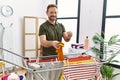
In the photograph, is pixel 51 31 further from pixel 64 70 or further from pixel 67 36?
pixel 64 70

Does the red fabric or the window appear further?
the window

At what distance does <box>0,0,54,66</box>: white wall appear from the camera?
4512 mm

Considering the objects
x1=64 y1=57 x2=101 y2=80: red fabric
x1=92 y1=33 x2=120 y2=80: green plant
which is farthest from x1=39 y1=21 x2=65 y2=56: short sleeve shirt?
x1=64 y1=57 x2=101 y2=80: red fabric

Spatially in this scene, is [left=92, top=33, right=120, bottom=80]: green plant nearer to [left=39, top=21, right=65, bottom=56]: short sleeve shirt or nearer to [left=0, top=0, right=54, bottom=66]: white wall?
[left=39, top=21, right=65, bottom=56]: short sleeve shirt

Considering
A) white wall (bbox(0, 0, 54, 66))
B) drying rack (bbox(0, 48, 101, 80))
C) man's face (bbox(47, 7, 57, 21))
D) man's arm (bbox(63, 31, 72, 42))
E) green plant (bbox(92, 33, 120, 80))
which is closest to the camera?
drying rack (bbox(0, 48, 101, 80))

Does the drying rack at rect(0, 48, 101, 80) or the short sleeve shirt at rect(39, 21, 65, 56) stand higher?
the short sleeve shirt at rect(39, 21, 65, 56)

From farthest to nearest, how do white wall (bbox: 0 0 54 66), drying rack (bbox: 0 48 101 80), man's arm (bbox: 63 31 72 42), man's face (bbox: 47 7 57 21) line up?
white wall (bbox: 0 0 54 66) < man's face (bbox: 47 7 57 21) < man's arm (bbox: 63 31 72 42) < drying rack (bbox: 0 48 101 80)

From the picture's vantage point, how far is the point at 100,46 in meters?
3.07

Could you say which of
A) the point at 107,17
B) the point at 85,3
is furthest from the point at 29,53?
the point at 107,17

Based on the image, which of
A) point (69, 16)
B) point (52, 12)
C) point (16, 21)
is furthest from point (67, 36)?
point (16, 21)

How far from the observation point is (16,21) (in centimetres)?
469

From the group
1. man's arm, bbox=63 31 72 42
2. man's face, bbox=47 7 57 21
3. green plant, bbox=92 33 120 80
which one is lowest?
green plant, bbox=92 33 120 80

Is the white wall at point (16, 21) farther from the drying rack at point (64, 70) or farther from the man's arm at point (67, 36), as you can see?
the drying rack at point (64, 70)

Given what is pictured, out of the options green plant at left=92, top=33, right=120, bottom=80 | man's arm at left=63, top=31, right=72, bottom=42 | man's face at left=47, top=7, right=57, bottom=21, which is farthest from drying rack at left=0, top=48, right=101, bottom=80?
green plant at left=92, top=33, right=120, bottom=80
